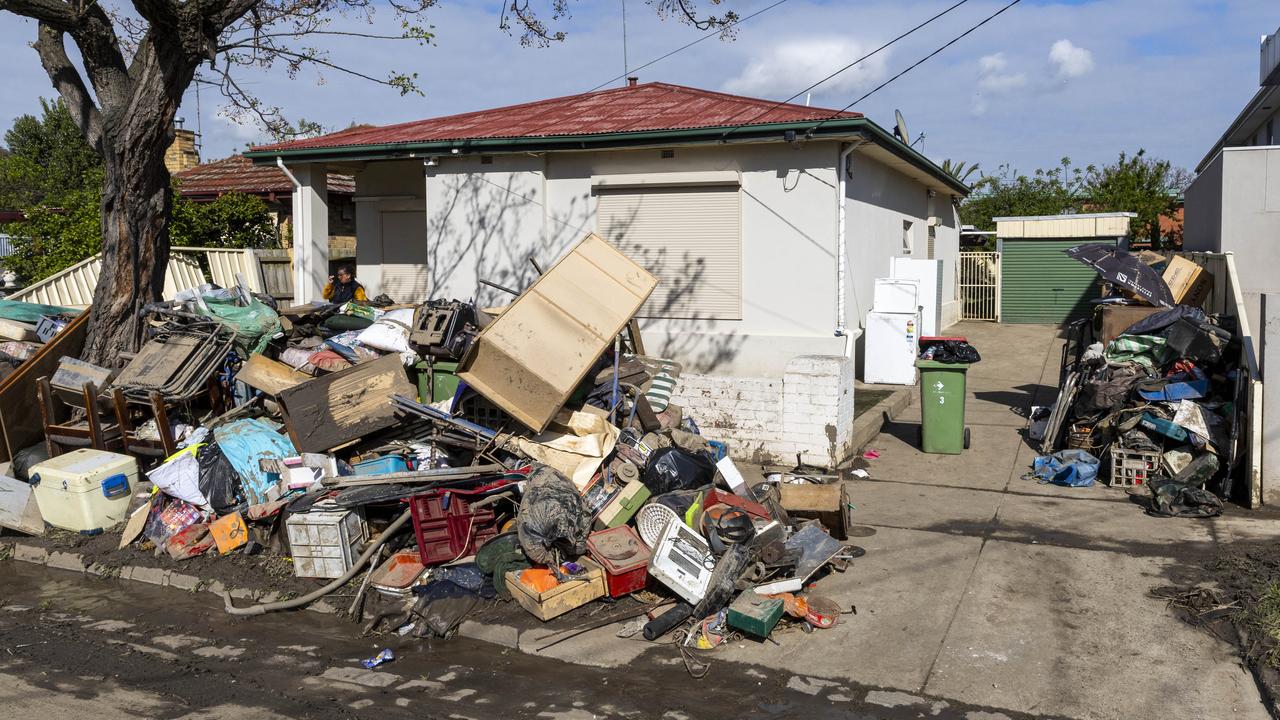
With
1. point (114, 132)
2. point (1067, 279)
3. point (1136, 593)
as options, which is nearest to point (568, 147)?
point (114, 132)

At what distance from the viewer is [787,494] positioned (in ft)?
25.4

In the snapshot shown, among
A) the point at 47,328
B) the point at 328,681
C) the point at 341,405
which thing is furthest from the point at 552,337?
the point at 47,328

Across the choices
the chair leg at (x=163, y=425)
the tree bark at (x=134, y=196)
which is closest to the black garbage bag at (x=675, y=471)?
the chair leg at (x=163, y=425)

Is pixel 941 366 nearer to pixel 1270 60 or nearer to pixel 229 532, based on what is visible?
pixel 229 532

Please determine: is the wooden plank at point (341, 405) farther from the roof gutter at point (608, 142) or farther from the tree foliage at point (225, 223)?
the tree foliage at point (225, 223)

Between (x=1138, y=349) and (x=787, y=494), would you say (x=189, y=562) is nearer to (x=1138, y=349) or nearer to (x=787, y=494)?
(x=787, y=494)

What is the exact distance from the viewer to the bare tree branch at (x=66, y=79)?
36.1 feet

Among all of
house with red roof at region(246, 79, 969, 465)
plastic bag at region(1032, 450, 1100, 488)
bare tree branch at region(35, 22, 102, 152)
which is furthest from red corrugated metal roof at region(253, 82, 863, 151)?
plastic bag at region(1032, 450, 1100, 488)

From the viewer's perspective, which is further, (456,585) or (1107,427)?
(1107,427)

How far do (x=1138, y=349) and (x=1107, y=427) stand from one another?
1050 mm

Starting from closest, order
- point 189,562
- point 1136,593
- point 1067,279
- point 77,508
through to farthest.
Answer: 1. point 1136,593
2. point 189,562
3. point 77,508
4. point 1067,279

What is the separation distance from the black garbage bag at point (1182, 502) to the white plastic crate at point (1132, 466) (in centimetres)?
58

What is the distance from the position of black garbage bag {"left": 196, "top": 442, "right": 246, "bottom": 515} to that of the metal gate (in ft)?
64.1

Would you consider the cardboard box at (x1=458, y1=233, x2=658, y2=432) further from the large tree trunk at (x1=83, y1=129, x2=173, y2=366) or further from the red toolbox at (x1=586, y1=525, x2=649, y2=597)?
the large tree trunk at (x1=83, y1=129, x2=173, y2=366)
